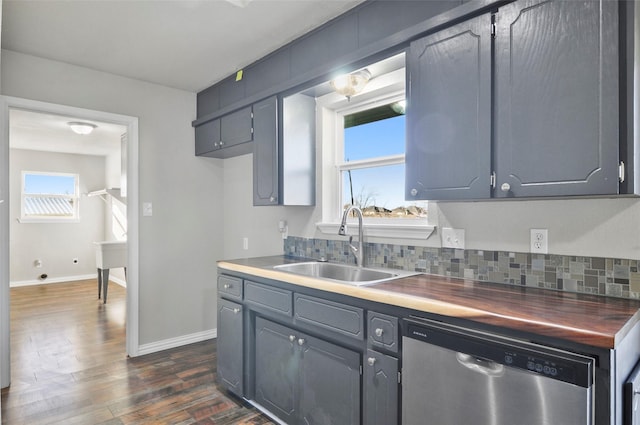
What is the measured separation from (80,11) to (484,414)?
295 cm

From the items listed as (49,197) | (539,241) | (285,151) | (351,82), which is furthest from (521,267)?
(49,197)

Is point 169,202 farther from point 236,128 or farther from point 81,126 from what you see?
point 81,126

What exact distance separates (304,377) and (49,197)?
707 centimetres

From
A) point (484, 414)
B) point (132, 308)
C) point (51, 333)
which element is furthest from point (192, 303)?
point (484, 414)

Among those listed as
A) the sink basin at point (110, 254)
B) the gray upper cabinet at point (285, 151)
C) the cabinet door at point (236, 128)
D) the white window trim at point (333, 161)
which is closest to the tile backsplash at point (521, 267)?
the white window trim at point (333, 161)

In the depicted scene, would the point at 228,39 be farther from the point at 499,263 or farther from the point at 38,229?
the point at 38,229

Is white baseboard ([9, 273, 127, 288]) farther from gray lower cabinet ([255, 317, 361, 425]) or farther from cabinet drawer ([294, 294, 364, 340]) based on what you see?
cabinet drawer ([294, 294, 364, 340])

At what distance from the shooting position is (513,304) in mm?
1388

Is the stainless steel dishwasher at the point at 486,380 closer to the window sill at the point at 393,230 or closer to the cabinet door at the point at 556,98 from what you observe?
the cabinet door at the point at 556,98

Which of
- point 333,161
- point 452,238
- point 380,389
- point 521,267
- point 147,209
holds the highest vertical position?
point 333,161

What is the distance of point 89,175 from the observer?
Result: 7324 millimetres

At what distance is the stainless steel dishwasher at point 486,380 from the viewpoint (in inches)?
42.3

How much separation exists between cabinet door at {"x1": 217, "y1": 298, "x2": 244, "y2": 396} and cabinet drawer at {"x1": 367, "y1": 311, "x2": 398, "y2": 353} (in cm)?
112

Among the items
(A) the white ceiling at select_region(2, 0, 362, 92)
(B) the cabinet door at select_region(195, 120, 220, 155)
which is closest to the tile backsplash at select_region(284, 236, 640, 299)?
(A) the white ceiling at select_region(2, 0, 362, 92)
